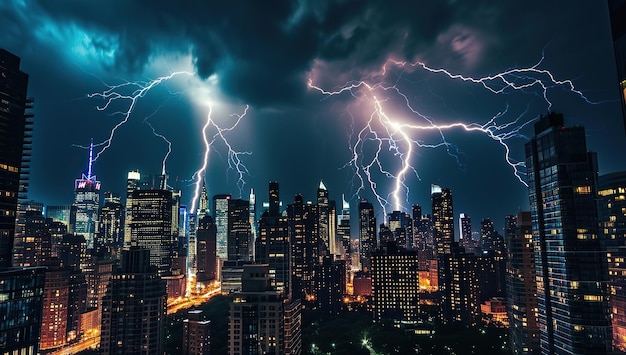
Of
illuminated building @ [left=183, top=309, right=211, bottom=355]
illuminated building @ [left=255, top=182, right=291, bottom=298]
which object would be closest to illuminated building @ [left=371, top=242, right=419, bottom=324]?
illuminated building @ [left=255, top=182, right=291, bottom=298]

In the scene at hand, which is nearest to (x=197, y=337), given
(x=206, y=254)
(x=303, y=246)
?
A: (x=303, y=246)

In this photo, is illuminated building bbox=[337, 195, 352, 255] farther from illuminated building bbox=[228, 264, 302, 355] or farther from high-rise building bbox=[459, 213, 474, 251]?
illuminated building bbox=[228, 264, 302, 355]

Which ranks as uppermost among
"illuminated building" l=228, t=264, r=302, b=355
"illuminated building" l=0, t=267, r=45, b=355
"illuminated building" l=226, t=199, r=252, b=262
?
"illuminated building" l=226, t=199, r=252, b=262

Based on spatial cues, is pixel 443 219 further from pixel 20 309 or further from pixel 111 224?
pixel 111 224

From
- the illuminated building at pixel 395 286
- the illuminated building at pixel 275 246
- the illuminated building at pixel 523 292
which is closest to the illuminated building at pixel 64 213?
the illuminated building at pixel 275 246

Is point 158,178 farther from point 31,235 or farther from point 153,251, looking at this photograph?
point 31,235

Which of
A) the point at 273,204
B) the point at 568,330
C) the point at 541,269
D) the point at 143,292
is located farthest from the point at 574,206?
the point at 273,204
